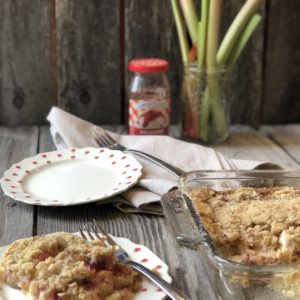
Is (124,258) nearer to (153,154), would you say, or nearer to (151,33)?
(153,154)

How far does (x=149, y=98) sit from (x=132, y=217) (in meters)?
0.36

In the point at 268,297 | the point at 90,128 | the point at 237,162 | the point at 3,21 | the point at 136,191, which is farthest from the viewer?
the point at 3,21

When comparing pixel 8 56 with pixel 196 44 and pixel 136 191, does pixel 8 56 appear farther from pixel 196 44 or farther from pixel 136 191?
pixel 136 191

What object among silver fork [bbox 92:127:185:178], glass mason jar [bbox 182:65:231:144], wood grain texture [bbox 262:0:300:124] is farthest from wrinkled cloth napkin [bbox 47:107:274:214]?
wood grain texture [bbox 262:0:300:124]

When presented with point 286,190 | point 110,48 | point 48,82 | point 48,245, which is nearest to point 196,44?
point 110,48

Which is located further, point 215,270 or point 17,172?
point 17,172

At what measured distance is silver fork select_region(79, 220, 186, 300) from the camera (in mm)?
681

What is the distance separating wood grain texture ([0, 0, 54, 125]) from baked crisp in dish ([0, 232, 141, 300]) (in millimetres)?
727

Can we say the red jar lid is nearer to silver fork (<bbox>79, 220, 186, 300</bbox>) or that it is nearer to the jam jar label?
the jam jar label

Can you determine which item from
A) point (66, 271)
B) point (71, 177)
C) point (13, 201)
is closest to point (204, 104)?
point (71, 177)

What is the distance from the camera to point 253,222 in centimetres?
75

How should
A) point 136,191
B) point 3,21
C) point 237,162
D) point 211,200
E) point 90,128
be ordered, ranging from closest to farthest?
point 211,200 < point 136,191 < point 237,162 < point 90,128 < point 3,21

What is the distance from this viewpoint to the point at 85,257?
2.35 feet

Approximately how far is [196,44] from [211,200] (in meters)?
0.54
